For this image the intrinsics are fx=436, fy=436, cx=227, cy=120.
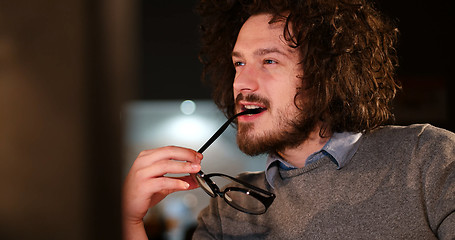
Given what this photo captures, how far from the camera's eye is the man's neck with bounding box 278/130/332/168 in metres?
1.35

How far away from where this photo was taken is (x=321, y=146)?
1361 mm

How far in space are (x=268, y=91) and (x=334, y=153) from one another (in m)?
0.27

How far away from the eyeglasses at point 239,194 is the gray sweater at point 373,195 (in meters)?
0.04

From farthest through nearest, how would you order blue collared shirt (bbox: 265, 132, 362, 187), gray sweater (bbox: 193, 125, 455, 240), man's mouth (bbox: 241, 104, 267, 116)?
man's mouth (bbox: 241, 104, 267, 116) < blue collared shirt (bbox: 265, 132, 362, 187) < gray sweater (bbox: 193, 125, 455, 240)

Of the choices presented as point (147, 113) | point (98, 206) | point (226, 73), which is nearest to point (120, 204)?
point (98, 206)

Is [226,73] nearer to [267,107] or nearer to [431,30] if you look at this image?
[267,107]

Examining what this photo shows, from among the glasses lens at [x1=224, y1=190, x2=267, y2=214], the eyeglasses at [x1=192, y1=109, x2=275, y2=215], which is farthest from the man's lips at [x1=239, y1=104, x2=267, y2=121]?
the glasses lens at [x1=224, y1=190, x2=267, y2=214]

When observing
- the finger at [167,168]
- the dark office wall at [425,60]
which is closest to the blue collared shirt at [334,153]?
the finger at [167,168]

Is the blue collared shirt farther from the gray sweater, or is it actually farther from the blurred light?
the blurred light

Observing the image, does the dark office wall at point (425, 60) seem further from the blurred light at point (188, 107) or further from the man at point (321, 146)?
the man at point (321, 146)

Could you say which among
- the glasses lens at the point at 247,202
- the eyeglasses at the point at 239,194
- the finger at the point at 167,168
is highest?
the finger at the point at 167,168

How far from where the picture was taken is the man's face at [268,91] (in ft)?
4.31

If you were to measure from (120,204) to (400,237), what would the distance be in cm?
102

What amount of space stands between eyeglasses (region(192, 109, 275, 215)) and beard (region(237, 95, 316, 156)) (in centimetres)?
6
